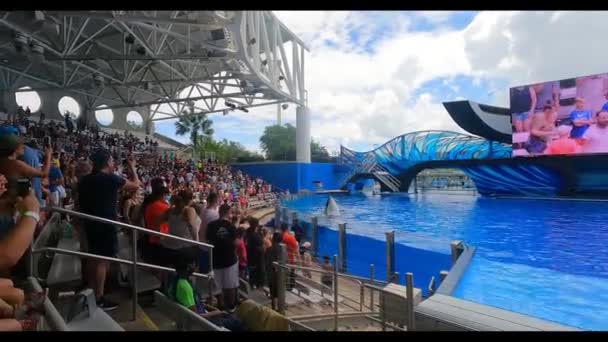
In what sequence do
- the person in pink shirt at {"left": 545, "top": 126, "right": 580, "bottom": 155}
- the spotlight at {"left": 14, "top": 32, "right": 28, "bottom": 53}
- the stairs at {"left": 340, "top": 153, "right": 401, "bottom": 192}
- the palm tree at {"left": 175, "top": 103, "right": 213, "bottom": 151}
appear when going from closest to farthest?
the spotlight at {"left": 14, "top": 32, "right": 28, "bottom": 53} < the person in pink shirt at {"left": 545, "top": 126, "right": 580, "bottom": 155} < the stairs at {"left": 340, "top": 153, "right": 401, "bottom": 192} < the palm tree at {"left": 175, "top": 103, "right": 213, "bottom": 151}

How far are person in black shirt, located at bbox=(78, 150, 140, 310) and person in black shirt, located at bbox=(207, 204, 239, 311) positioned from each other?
0.83m

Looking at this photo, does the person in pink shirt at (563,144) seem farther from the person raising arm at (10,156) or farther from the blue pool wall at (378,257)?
the person raising arm at (10,156)

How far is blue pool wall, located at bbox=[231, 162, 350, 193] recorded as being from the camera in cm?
2206

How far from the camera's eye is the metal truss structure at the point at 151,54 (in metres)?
8.51

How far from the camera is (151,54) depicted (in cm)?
1051

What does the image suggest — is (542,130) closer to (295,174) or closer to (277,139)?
(295,174)

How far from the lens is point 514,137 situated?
18766 mm

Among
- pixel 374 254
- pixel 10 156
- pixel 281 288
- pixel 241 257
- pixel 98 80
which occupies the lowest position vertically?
pixel 374 254

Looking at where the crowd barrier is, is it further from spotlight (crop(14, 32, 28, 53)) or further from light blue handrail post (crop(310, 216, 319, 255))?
spotlight (crop(14, 32, 28, 53))

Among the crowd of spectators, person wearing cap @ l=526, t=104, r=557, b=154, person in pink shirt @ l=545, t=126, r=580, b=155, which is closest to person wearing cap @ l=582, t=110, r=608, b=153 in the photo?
person in pink shirt @ l=545, t=126, r=580, b=155

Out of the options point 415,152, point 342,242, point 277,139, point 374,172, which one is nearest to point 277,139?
point 277,139

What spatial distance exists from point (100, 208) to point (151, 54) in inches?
364

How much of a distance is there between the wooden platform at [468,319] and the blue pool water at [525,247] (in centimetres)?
222

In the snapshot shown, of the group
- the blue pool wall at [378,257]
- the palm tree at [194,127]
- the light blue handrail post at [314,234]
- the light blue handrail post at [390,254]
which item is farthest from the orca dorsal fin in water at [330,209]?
the palm tree at [194,127]
